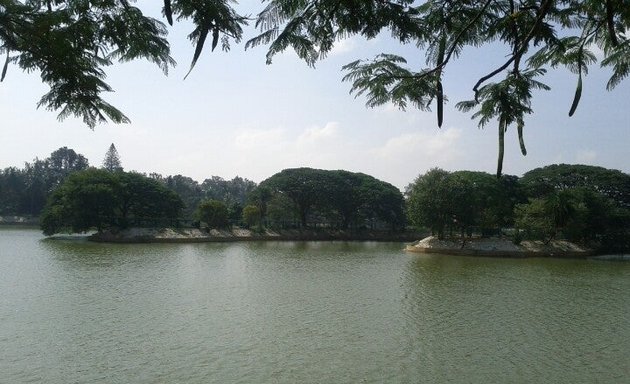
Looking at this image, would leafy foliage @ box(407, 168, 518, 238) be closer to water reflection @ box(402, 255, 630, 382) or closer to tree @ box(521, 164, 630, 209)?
tree @ box(521, 164, 630, 209)

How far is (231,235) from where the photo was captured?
1649 inches

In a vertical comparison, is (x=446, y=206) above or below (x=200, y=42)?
above

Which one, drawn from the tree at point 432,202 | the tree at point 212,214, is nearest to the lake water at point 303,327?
the tree at point 432,202

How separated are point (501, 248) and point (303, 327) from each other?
24.0 metres

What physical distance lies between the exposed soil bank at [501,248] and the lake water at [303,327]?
10977 mm

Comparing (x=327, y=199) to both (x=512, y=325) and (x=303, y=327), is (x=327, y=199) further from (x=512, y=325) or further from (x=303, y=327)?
(x=303, y=327)

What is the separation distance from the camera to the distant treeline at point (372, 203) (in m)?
32.4

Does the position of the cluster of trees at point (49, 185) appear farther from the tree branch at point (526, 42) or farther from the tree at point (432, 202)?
the tree branch at point (526, 42)

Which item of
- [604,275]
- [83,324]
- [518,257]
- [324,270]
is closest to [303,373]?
[83,324]

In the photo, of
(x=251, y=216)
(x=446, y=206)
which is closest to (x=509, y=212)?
(x=446, y=206)

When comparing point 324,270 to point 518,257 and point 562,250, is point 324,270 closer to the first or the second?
point 518,257

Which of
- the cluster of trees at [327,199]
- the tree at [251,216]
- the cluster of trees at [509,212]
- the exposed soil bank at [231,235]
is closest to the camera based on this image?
the cluster of trees at [509,212]

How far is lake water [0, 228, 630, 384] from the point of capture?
7.55 meters

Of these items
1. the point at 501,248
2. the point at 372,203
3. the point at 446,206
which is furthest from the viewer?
the point at 372,203
